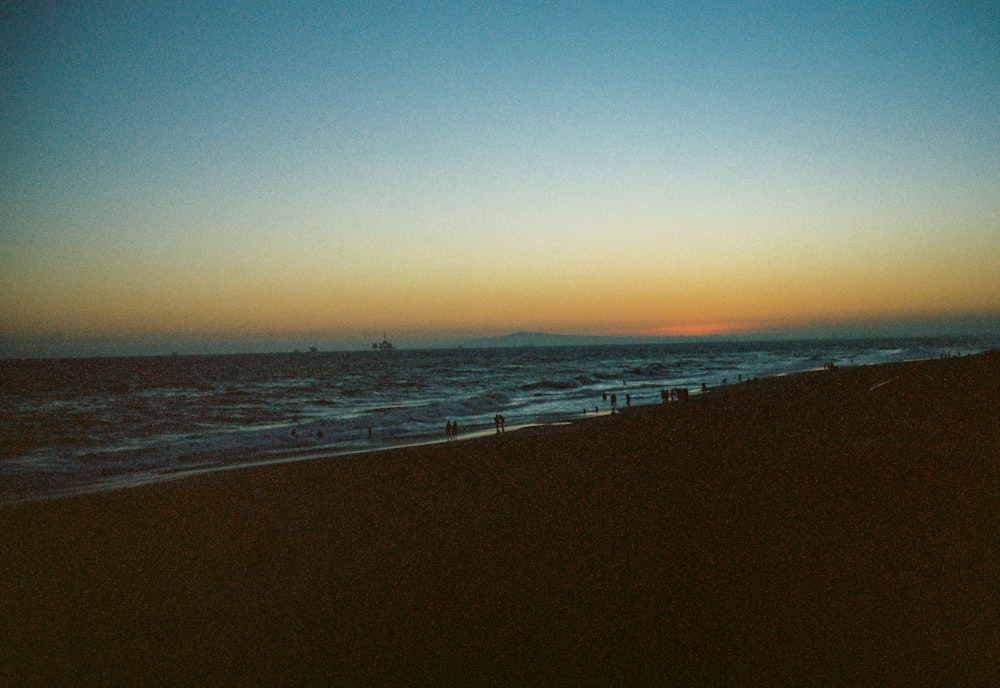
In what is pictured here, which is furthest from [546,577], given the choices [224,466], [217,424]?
[217,424]

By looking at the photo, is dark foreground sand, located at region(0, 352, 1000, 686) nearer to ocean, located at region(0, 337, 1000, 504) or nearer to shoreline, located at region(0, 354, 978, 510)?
shoreline, located at region(0, 354, 978, 510)

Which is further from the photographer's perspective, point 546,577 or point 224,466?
point 224,466

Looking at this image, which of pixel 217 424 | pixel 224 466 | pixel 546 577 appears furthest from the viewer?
pixel 217 424

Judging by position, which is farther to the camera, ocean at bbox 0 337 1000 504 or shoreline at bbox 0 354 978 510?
ocean at bbox 0 337 1000 504

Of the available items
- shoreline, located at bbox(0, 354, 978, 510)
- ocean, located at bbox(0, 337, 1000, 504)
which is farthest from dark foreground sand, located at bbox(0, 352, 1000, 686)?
ocean, located at bbox(0, 337, 1000, 504)

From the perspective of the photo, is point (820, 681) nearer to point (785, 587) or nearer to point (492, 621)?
point (785, 587)

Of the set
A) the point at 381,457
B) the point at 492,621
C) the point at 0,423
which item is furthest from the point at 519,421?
the point at 0,423

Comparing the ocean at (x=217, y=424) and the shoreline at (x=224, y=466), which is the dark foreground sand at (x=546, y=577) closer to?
the shoreline at (x=224, y=466)

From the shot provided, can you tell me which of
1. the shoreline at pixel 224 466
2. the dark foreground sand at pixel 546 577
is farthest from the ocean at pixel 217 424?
the dark foreground sand at pixel 546 577

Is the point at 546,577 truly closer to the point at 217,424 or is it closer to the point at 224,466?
the point at 224,466

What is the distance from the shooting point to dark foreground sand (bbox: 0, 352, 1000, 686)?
609 centimetres

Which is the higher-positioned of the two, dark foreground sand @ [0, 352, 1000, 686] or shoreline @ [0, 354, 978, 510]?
dark foreground sand @ [0, 352, 1000, 686]

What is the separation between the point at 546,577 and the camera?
8.07 meters

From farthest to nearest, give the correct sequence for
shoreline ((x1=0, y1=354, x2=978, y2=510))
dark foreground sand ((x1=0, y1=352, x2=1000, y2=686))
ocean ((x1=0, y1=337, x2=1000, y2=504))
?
ocean ((x1=0, y1=337, x2=1000, y2=504)), shoreline ((x1=0, y1=354, x2=978, y2=510)), dark foreground sand ((x1=0, y1=352, x2=1000, y2=686))
